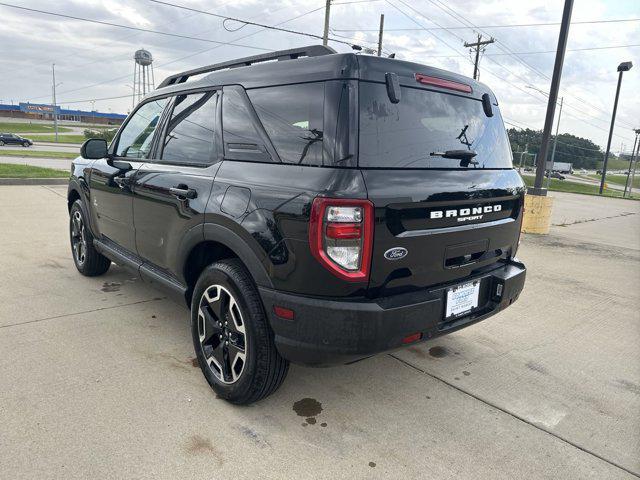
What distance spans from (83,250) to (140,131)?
1.70 m

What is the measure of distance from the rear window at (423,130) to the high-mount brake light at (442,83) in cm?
5

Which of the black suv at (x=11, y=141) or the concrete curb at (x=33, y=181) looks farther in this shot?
the black suv at (x=11, y=141)

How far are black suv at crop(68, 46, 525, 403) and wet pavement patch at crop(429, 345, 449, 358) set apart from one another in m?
0.77

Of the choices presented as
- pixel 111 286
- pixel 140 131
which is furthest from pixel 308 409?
pixel 111 286

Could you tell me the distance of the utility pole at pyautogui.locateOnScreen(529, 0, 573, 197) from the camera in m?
8.56

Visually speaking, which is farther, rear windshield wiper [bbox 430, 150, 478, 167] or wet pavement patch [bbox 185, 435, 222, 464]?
rear windshield wiper [bbox 430, 150, 478, 167]

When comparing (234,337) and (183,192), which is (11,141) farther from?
(234,337)

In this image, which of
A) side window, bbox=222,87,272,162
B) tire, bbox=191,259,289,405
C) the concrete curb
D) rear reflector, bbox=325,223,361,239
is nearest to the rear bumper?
tire, bbox=191,259,289,405

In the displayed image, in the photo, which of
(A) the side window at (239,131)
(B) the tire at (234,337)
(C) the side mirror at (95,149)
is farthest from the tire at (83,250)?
(A) the side window at (239,131)

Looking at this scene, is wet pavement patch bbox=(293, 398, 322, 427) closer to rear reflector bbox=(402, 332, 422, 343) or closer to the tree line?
rear reflector bbox=(402, 332, 422, 343)

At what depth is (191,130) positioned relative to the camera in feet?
10.2

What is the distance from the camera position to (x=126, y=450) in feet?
7.38

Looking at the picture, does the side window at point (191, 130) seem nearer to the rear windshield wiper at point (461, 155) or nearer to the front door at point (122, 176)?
the front door at point (122, 176)

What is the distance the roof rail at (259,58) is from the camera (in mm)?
2542
